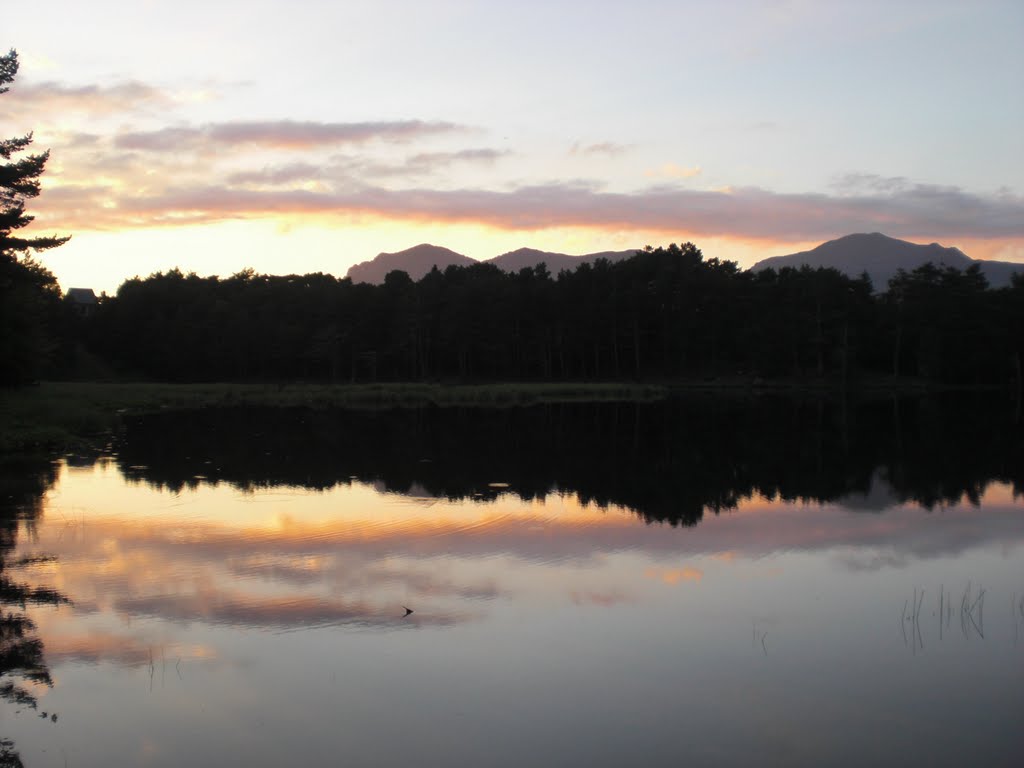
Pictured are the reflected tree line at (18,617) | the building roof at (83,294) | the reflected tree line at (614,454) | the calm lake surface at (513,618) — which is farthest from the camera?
the building roof at (83,294)

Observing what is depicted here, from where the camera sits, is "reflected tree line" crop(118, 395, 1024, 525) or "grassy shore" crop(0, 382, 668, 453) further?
"grassy shore" crop(0, 382, 668, 453)

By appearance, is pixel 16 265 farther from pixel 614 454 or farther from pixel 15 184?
pixel 614 454

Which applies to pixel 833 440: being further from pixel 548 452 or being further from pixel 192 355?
pixel 192 355

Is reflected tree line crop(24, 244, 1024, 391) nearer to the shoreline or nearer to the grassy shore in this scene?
the shoreline

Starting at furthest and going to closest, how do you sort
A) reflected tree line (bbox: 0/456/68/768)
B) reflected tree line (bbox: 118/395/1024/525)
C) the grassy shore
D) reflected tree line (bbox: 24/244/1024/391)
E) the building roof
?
the building roof
reflected tree line (bbox: 24/244/1024/391)
the grassy shore
reflected tree line (bbox: 118/395/1024/525)
reflected tree line (bbox: 0/456/68/768)

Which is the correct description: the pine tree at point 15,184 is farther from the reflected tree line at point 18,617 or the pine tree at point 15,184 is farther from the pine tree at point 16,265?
the reflected tree line at point 18,617

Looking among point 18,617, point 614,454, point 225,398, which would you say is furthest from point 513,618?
point 225,398

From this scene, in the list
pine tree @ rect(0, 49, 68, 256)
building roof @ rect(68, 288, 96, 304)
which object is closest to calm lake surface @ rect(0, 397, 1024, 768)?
pine tree @ rect(0, 49, 68, 256)

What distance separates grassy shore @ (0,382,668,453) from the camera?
3466 centimetres

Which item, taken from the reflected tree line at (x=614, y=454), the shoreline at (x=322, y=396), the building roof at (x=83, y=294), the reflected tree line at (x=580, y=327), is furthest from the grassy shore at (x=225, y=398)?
the building roof at (x=83, y=294)

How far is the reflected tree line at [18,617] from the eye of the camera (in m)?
7.49

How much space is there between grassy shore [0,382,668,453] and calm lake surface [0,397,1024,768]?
14.6 meters

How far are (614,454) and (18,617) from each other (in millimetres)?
18892

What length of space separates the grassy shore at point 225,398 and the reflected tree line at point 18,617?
1590cm
